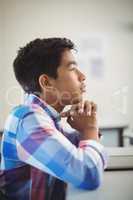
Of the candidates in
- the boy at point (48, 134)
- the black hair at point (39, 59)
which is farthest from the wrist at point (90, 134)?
the black hair at point (39, 59)

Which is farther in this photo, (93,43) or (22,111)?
(93,43)

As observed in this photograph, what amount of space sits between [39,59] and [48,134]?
31 cm

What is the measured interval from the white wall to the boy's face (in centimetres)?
91

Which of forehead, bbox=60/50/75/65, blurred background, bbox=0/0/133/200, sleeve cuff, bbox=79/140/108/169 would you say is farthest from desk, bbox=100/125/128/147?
sleeve cuff, bbox=79/140/108/169

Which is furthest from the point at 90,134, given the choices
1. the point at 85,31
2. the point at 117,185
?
the point at 85,31

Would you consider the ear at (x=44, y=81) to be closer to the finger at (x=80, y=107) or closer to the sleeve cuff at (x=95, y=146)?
the finger at (x=80, y=107)

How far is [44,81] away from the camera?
1001 millimetres

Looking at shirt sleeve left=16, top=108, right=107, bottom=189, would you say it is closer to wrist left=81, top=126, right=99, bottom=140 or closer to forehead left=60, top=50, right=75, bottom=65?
wrist left=81, top=126, right=99, bottom=140

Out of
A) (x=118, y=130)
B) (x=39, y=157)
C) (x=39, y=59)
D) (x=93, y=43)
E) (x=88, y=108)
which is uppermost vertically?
(x=93, y=43)

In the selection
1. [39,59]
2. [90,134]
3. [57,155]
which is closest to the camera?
[57,155]

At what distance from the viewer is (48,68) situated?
100 cm

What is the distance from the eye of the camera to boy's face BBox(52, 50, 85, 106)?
39.8 inches

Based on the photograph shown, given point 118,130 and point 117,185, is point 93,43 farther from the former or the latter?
point 117,185

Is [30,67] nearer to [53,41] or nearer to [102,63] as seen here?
[53,41]
